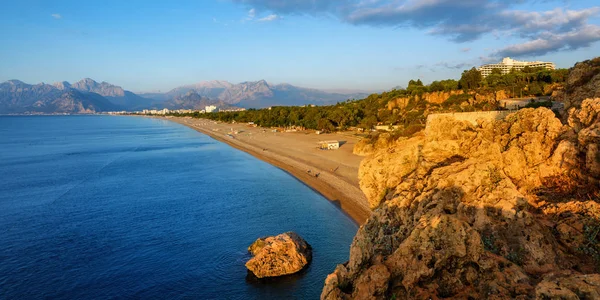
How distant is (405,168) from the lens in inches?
484

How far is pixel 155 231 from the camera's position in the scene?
30.5 meters

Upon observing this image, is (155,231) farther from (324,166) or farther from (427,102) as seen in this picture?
(427,102)

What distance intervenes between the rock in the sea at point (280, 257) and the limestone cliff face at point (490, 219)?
11798 millimetres

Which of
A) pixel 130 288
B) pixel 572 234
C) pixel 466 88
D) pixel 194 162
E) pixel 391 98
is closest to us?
pixel 572 234

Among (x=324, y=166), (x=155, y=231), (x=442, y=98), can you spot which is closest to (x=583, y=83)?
(x=155, y=231)

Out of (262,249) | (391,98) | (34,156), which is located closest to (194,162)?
(34,156)

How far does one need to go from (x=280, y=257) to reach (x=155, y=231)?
12673mm

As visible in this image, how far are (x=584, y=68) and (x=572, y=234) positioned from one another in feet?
31.7

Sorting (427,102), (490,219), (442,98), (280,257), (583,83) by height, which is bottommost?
(280,257)

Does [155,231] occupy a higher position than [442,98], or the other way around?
[442,98]

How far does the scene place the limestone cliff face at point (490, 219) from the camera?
7.66 metres

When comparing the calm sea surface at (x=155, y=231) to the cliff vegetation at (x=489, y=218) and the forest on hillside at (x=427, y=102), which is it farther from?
the forest on hillside at (x=427, y=102)

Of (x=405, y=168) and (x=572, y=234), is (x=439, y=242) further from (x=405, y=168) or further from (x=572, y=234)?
(x=405, y=168)

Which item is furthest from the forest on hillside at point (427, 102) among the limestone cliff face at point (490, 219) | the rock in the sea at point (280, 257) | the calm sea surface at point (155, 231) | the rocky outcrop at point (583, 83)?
the limestone cliff face at point (490, 219)
